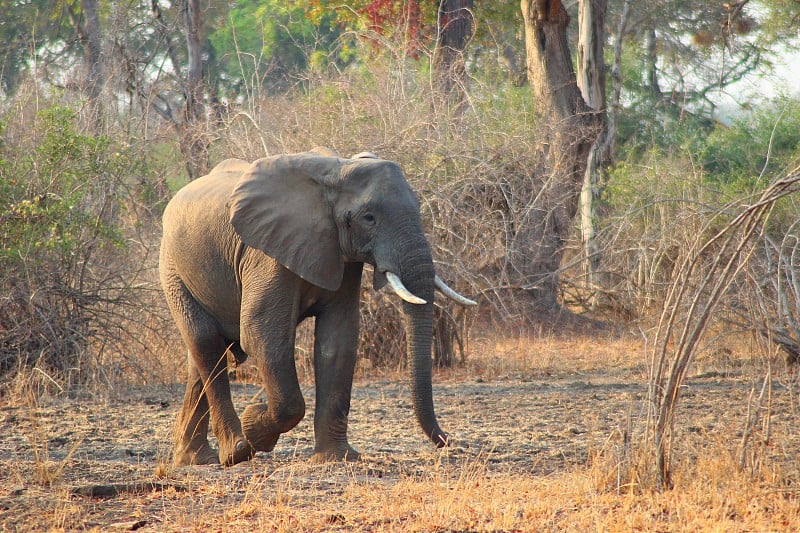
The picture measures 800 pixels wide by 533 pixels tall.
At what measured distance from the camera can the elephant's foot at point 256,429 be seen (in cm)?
707

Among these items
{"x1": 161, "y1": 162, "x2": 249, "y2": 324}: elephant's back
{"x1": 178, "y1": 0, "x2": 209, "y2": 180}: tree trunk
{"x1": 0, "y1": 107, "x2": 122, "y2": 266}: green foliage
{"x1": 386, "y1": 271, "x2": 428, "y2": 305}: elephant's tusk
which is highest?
{"x1": 178, "y1": 0, "x2": 209, "y2": 180}: tree trunk

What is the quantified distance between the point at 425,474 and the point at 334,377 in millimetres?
954

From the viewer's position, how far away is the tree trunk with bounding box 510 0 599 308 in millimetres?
13422

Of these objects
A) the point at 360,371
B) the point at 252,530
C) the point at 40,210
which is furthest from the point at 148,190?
the point at 252,530

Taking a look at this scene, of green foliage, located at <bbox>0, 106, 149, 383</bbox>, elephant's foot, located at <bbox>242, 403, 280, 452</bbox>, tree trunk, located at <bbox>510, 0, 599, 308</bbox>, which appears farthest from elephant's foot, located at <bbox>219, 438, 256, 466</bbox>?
tree trunk, located at <bbox>510, 0, 599, 308</bbox>

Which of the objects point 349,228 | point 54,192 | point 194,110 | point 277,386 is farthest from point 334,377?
point 194,110

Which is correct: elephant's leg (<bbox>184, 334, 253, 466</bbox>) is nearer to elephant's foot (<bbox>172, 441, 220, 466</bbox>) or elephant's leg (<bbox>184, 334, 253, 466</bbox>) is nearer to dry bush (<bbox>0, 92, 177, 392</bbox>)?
elephant's foot (<bbox>172, 441, 220, 466</bbox>)

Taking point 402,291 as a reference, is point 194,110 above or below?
above

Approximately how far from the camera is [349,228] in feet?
23.1

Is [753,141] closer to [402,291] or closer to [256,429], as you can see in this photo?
[402,291]

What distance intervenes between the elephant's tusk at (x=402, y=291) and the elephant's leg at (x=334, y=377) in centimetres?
63

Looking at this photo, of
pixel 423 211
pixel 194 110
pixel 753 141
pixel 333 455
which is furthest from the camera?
pixel 753 141

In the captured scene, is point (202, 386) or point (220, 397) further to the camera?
point (202, 386)

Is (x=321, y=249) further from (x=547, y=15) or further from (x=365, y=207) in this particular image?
(x=547, y=15)
